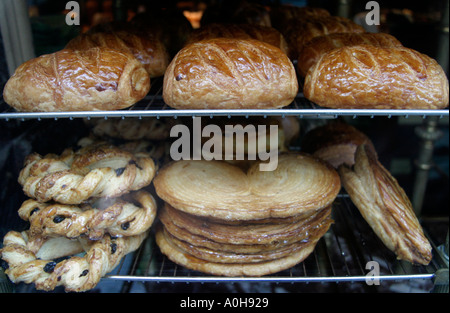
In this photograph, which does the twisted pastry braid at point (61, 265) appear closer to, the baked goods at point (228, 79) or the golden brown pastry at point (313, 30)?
the baked goods at point (228, 79)

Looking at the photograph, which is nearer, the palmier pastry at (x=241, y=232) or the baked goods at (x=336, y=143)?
the palmier pastry at (x=241, y=232)

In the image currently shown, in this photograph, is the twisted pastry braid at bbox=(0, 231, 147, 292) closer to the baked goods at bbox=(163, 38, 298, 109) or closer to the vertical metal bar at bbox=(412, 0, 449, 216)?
the baked goods at bbox=(163, 38, 298, 109)

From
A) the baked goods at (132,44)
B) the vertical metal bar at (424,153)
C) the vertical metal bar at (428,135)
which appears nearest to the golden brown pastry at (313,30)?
the vertical metal bar at (428,135)

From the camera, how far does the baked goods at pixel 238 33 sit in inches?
Result: 93.0

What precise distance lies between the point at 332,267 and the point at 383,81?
1.05 metres

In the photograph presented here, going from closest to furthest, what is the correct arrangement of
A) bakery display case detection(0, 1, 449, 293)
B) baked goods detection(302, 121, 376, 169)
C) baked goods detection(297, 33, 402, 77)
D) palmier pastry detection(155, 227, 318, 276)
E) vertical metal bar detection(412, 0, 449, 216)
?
1. bakery display case detection(0, 1, 449, 293)
2. palmier pastry detection(155, 227, 318, 276)
3. baked goods detection(297, 33, 402, 77)
4. vertical metal bar detection(412, 0, 449, 216)
5. baked goods detection(302, 121, 376, 169)

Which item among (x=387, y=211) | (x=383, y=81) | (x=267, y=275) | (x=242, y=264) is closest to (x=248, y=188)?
(x=242, y=264)

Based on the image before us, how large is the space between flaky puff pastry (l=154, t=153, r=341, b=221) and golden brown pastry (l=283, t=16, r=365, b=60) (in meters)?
0.82

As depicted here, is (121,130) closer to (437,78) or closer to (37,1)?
(37,1)

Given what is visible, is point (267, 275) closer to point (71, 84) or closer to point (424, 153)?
point (424, 153)

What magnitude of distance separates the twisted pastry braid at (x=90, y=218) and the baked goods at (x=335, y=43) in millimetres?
1255

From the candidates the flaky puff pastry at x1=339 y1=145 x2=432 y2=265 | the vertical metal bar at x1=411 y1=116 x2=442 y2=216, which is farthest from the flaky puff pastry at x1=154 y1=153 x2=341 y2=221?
the vertical metal bar at x1=411 y1=116 x2=442 y2=216

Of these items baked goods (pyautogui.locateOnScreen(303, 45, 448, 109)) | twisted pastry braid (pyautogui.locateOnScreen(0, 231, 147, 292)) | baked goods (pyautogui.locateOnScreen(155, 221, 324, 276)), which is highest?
baked goods (pyautogui.locateOnScreen(303, 45, 448, 109))

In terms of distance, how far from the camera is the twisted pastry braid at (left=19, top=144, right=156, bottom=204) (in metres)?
1.80
